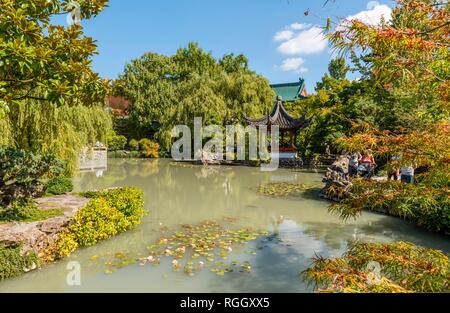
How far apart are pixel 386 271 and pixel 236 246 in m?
3.78

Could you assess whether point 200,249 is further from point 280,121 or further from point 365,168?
Result: point 280,121

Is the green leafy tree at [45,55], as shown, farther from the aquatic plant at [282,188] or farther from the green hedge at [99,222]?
the aquatic plant at [282,188]

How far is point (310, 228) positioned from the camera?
728cm

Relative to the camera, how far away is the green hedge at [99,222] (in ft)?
17.4

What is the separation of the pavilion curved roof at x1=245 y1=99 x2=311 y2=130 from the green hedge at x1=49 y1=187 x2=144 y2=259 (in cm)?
1505

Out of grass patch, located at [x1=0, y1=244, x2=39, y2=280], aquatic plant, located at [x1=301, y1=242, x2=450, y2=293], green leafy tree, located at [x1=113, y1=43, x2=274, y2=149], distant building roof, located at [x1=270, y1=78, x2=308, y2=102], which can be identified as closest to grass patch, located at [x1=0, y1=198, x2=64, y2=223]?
grass patch, located at [x1=0, y1=244, x2=39, y2=280]

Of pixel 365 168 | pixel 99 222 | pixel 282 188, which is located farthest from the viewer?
pixel 282 188

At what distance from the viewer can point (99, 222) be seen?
5871 mm

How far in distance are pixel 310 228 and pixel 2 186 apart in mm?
6410

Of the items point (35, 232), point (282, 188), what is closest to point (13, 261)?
point (35, 232)
